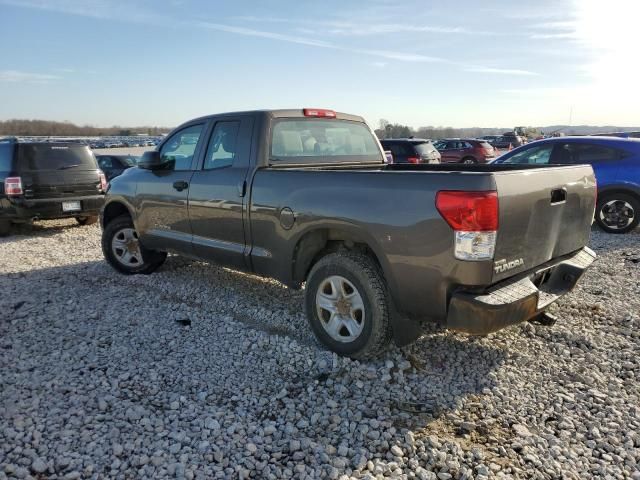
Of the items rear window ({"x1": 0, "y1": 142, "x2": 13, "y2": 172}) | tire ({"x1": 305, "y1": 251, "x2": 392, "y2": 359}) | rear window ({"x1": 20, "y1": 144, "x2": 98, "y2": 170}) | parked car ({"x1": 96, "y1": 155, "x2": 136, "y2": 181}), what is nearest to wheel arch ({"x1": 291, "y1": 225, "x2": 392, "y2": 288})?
tire ({"x1": 305, "y1": 251, "x2": 392, "y2": 359})

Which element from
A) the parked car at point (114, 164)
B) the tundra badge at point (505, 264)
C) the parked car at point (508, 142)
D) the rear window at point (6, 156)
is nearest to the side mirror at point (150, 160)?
the tundra badge at point (505, 264)

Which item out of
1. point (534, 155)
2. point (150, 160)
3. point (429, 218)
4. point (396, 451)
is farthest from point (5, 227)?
point (534, 155)

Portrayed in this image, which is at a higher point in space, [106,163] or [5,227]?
[106,163]

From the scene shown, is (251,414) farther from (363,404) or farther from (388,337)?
(388,337)

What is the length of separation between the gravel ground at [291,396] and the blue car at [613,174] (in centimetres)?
398

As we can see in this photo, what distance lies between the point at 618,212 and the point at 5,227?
1123 cm

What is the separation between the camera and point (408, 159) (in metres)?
14.6

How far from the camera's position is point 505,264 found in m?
3.12

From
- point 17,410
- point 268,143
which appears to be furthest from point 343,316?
point 17,410

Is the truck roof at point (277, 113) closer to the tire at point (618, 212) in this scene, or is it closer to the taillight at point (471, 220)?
the taillight at point (471, 220)

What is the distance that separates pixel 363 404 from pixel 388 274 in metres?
0.89

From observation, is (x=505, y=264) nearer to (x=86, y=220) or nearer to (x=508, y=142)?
(x=86, y=220)

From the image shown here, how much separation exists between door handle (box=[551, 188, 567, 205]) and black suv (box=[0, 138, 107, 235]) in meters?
8.46

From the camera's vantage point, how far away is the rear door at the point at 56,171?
873cm
